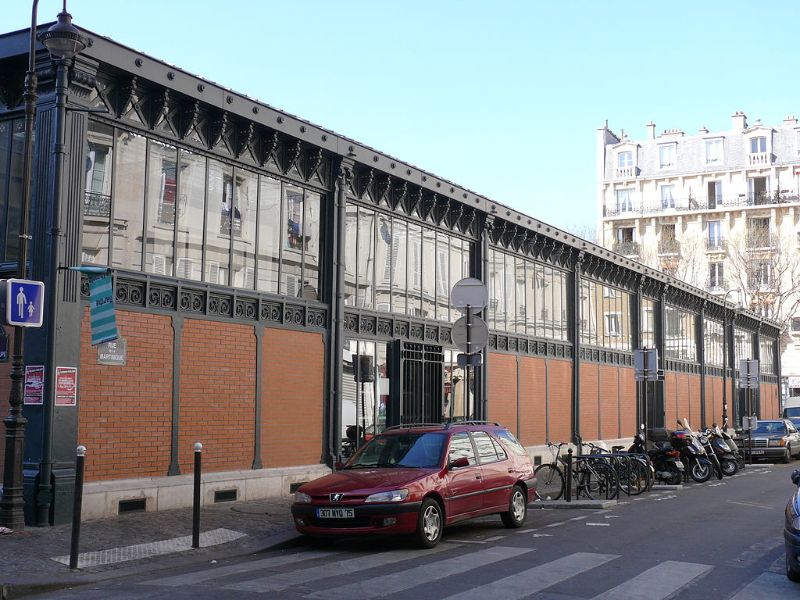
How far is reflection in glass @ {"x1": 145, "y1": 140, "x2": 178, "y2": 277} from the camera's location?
50.1ft

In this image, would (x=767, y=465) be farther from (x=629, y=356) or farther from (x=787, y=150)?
(x=787, y=150)

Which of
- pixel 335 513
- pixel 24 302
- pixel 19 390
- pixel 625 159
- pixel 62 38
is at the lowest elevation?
pixel 335 513

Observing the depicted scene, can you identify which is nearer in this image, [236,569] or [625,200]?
[236,569]

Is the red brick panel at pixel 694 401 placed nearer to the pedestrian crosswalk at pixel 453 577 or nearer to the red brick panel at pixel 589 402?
the red brick panel at pixel 589 402

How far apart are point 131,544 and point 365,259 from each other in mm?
9878

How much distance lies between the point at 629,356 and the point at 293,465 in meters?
21.1

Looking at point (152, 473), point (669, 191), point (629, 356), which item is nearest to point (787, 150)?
point (669, 191)

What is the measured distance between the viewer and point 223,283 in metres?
16.7

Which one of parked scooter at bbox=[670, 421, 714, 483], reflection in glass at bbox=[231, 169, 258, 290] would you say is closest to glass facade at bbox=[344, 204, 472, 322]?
reflection in glass at bbox=[231, 169, 258, 290]

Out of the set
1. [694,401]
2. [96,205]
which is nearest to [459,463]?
[96,205]

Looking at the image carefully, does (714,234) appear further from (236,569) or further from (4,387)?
(236,569)

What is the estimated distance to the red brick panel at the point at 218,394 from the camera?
15.7 m

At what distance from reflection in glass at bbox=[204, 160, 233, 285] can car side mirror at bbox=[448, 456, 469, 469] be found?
6.05 metres

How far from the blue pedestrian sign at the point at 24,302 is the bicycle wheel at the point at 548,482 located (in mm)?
10352
